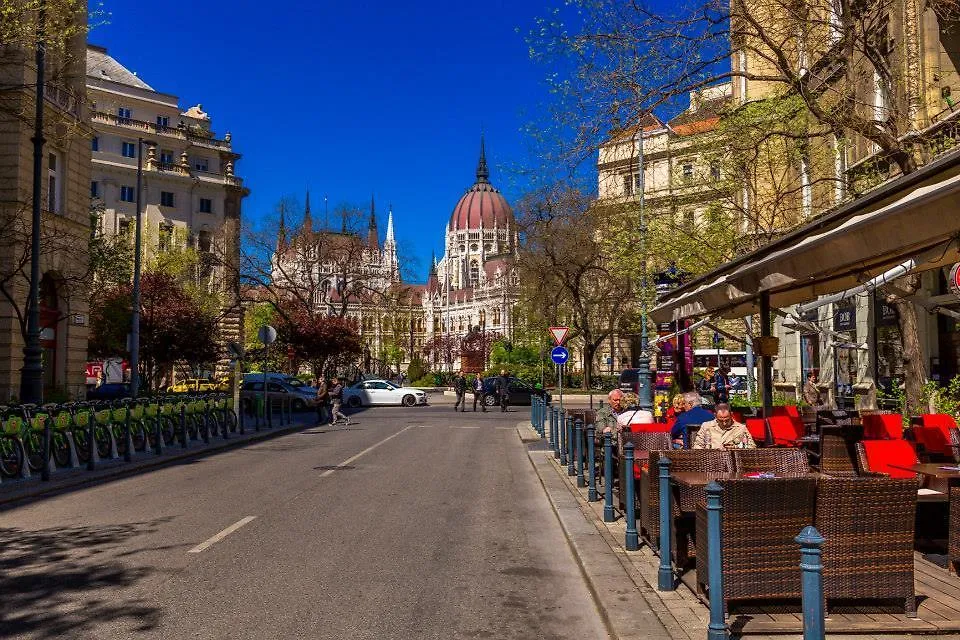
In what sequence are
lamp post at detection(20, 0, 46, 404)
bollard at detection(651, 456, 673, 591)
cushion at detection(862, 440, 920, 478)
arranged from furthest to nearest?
lamp post at detection(20, 0, 46, 404), cushion at detection(862, 440, 920, 478), bollard at detection(651, 456, 673, 591)

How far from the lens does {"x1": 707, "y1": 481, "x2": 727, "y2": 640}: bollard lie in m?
5.03

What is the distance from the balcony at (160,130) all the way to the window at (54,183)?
38.2 metres

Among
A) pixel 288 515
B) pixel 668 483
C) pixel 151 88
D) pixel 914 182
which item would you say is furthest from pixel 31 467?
pixel 151 88

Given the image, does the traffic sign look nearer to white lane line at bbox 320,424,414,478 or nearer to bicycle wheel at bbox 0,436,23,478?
white lane line at bbox 320,424,414,478

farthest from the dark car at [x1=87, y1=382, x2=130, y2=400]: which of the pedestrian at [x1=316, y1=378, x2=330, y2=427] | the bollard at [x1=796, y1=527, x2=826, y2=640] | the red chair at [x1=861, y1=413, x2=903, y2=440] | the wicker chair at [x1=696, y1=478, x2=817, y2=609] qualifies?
the bollard at [x1=796, y1=527, x2=826, y2=640]

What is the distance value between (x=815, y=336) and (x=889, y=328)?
733cm

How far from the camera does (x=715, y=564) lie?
17.2 feet

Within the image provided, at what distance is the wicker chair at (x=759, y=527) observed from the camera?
551 centimetres

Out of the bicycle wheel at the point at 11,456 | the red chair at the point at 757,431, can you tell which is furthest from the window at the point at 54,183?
the red chair at the point at 757,431

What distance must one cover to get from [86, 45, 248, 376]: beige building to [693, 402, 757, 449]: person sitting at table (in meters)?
56.5

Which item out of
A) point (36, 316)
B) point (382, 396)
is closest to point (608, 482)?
point (36, 316)

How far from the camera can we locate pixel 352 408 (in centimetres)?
4269

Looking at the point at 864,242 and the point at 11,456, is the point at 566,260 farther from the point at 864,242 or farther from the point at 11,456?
the point at 864,242

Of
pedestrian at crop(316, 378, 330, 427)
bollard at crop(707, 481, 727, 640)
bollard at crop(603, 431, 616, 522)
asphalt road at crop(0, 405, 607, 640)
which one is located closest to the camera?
bollard at crop(707, 481, 727, 640)
